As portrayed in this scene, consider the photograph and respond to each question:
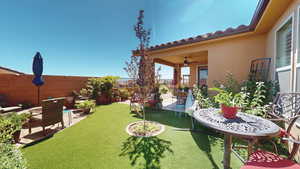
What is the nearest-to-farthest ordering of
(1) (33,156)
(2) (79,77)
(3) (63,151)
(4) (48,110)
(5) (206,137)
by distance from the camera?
1. (1) (33,156)
2. (3) (63,151)
3. (5) (206,137)
4. (4) (48,110)
5. (2) (79,77)

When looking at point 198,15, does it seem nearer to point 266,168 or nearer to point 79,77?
point 266,168

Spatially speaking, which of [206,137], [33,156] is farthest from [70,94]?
[206,137]

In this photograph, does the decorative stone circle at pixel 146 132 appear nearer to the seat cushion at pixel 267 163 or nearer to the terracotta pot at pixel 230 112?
the terracotta pot at pixel 230 112

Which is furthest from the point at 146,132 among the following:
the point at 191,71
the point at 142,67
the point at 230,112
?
the point at 191,71

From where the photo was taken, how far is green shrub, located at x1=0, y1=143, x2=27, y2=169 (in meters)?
1.13

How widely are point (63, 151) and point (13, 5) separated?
7.66m

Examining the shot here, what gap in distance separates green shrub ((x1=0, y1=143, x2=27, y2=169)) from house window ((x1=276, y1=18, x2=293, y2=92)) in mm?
4857

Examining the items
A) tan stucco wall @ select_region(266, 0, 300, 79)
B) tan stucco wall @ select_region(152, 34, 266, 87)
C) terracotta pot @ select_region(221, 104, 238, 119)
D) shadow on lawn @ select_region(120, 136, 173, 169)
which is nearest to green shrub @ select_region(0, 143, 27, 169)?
shadow on lawn @ select_region(120, 136, 173, 169)

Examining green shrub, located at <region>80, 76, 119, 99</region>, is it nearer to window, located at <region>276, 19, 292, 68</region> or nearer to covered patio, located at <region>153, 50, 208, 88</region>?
covered patio, located at <region>153, 50, 208, 88</region>

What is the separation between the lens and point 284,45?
9.11 feet

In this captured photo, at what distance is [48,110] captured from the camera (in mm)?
3131

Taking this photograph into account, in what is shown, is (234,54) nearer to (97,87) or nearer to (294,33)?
(294,33)

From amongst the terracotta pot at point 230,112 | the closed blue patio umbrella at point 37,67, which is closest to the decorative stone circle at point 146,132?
the terracotta pot at point 230,112

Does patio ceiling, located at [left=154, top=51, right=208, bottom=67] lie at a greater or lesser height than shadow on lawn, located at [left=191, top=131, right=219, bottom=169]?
greater
